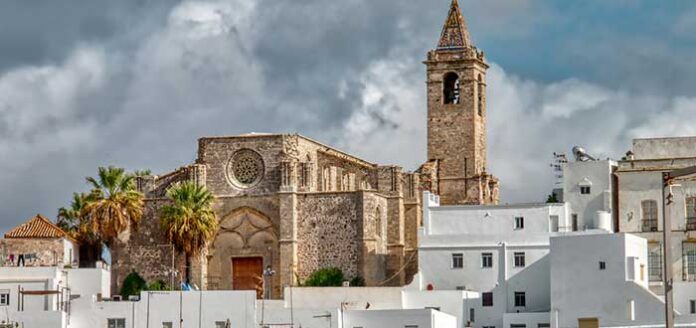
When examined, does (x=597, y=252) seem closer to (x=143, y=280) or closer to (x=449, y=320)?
(x=449, y=320)

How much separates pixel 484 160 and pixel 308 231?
13779mm

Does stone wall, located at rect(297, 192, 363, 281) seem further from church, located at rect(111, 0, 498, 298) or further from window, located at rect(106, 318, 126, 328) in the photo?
window, located at rect(106, 318, 126, 328)

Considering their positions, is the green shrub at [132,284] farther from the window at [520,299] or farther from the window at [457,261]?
the window at [520,299]

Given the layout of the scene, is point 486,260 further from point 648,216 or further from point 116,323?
point 116,323

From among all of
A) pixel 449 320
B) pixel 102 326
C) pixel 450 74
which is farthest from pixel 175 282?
pixel 450 74

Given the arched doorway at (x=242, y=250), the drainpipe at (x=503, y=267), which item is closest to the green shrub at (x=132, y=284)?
the arched doorway at (x=242, y=250)

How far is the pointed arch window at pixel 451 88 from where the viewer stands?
83500 mm

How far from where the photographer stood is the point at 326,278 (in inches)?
2859

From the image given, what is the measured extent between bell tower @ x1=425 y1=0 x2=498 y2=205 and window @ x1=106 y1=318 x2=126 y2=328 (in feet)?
68.1

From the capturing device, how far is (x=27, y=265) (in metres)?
72.4

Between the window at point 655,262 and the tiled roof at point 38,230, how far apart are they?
90.0 feet

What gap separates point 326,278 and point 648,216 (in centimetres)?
1524

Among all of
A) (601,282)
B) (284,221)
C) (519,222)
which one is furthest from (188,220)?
(601,282)

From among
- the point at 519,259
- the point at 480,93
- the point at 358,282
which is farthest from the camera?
the point at 480,93
